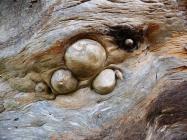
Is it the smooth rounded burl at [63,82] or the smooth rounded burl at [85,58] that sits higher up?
the smooth rounded burl at [85,58]

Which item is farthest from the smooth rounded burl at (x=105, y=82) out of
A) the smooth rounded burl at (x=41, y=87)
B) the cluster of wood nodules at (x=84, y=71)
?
the smooth rounded burl at (x=41, y=87)

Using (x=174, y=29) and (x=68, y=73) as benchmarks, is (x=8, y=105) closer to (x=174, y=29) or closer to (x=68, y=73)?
(x=68, y=73)

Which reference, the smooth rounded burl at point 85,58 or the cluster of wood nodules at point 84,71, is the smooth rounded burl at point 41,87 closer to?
the cluster of wood nodules at point 84,71

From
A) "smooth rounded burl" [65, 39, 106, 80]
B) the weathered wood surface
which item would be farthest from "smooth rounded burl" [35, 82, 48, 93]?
"smooth rounded burl" [65, 39, 106, 80]

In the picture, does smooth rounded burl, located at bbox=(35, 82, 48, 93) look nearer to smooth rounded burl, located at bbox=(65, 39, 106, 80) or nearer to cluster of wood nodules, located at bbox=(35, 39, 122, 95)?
cluster of wood nodules, located at bbox=(35, 39, 122, 95)

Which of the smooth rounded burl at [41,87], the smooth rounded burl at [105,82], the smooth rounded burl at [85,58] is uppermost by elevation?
the smooth rounded burl at [85,58]

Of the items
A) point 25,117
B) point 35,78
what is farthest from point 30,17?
point 25,117
